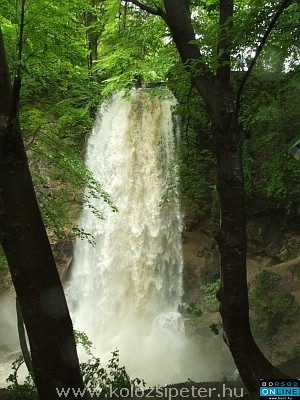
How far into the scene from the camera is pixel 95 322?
11734 mm

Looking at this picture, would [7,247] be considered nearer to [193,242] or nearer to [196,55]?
[196,55]

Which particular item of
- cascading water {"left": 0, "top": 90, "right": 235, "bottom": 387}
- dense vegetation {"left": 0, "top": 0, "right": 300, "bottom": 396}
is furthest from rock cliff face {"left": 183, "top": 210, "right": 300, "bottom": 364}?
dense vegetation {"left": 0, "top": 0, "right": 300, "bottom": 396}

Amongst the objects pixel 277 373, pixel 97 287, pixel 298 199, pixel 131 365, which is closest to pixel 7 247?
pixel 277 373

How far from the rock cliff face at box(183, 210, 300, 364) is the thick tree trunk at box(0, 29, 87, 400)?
7.06 metres

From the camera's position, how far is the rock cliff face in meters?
9.34

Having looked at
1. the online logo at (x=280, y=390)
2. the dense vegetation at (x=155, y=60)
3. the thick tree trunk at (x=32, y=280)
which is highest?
the dense vegetation at (x=155, y=60)

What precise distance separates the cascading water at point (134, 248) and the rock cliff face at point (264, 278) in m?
0.52

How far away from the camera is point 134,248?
12.2 m

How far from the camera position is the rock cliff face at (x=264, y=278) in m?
9.34

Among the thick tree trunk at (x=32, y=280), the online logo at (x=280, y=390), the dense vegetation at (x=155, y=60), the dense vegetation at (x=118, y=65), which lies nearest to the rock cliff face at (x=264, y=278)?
the dense vegetation at (x=155, y=60)

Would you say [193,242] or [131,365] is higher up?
[193,242]

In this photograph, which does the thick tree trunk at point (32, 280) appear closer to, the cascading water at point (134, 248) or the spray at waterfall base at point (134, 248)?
the spray at waterfall base at point (134, 248)

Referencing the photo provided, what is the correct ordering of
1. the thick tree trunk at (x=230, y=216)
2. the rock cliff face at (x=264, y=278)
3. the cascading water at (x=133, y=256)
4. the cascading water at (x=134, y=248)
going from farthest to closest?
the cascading water at (x=134, y=248), the cascading water at (x=133, y=256), the rock cliff face at (x=264, y=278), the thick tree trunk at (x=230, y=216)

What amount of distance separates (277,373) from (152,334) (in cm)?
842
